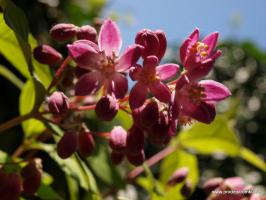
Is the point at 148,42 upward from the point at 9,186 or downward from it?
upward

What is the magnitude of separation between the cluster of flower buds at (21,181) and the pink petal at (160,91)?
0.28 m

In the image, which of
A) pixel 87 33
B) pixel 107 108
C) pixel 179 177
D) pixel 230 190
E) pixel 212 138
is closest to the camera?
pixel 107 108

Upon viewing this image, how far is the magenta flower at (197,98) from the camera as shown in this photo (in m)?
0.86

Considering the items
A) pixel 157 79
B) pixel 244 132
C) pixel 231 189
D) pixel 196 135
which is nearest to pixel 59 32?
pixel 157 79

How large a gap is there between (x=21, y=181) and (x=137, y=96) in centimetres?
28

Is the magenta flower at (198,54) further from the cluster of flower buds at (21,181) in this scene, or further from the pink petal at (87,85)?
the cluster of flower buds at (21,181)

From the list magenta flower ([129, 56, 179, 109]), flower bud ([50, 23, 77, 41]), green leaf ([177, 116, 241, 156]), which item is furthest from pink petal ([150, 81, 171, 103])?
green leaf ([177, 116, 241, 156])

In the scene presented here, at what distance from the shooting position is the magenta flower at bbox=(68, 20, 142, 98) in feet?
2.82

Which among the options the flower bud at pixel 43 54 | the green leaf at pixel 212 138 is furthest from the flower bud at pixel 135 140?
the green leaf at pixel 212 138

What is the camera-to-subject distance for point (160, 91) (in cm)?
86

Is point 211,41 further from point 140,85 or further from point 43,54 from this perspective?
point 43,54

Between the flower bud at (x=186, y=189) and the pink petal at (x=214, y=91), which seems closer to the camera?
the pink petal at (x=214, y=91)

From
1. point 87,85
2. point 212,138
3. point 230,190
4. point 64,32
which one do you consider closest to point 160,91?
point 87,85

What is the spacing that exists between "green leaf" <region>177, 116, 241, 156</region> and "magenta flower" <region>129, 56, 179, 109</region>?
2.64 feet
